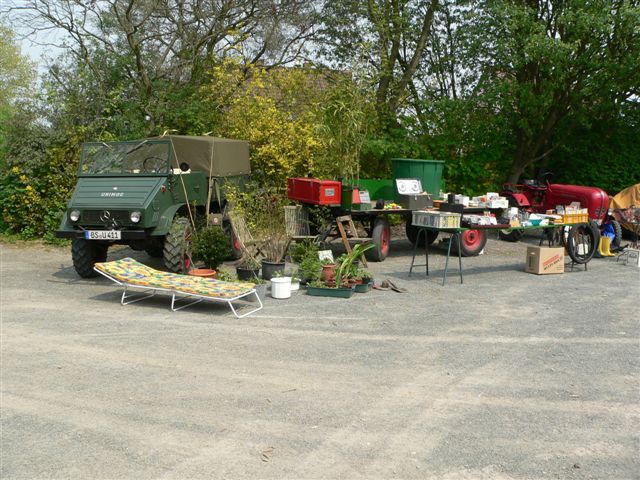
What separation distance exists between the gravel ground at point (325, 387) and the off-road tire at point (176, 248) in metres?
0.95

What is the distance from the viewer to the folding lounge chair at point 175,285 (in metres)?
7.46

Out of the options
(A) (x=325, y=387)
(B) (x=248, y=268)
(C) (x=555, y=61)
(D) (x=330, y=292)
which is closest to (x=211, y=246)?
(B) (x=248, y=268)

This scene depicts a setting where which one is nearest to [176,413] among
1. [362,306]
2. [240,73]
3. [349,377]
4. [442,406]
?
[349,377]

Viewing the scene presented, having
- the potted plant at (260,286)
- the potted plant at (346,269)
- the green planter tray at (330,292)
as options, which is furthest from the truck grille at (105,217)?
the potted plant at (346,269)

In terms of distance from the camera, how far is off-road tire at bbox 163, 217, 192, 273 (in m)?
9.05

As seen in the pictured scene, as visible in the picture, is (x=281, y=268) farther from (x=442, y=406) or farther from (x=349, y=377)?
(x=442, y=406)

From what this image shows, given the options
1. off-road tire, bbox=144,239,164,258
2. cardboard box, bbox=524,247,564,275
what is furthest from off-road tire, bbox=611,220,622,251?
off-road tire, bbox=144,239,164,258

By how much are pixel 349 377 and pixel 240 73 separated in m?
10.5

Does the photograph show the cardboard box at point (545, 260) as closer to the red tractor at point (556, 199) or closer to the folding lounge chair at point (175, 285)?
the red tractor at point (556, 199)

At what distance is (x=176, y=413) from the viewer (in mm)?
4488

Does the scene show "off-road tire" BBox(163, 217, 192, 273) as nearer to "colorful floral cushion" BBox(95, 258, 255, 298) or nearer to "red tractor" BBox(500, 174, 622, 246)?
"colorful floral cushion" BBox(95, 258, 255, 298)

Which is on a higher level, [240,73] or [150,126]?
[240,73]

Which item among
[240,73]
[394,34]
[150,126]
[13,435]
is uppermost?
[394,34]

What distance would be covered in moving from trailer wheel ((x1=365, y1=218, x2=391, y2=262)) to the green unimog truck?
7.60 feet
